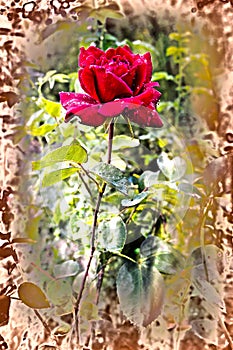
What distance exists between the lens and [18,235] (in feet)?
1.52

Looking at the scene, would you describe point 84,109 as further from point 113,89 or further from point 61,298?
point 61,298

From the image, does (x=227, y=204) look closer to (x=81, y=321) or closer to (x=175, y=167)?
(x=175, y=167)

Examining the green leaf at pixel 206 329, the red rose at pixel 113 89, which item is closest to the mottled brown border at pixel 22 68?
the green leaf at pixel 206 329

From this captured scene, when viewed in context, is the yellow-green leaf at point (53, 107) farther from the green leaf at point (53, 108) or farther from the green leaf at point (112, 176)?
the green leaf at point (112, 176)

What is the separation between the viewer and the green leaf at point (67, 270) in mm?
464

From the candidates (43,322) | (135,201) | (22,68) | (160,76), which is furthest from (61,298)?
(160,76)

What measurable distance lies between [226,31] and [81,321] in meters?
0.32

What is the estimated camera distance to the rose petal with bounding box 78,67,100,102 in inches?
14.4

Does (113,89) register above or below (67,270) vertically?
above

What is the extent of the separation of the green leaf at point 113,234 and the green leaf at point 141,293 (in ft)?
0.11

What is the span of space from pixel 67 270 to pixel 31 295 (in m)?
0.06

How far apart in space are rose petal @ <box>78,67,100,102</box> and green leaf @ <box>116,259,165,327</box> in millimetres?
155

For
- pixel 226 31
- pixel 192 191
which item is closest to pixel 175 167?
pixel 192 191

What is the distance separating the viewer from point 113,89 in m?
0.36
